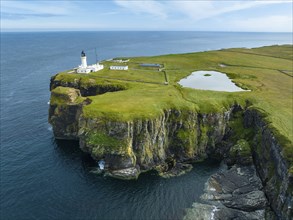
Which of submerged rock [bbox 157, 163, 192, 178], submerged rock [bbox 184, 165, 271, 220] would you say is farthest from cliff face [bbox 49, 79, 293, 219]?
submerged rock [bbox 157, 163, 192, 178]

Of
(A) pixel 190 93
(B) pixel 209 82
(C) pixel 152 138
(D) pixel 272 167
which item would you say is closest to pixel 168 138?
(C) pixel 152 138

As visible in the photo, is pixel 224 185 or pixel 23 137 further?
pixel 23 137

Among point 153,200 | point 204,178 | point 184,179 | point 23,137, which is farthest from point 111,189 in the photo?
point 23,137

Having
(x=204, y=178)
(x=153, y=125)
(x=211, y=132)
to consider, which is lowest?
(x=204, y=178)

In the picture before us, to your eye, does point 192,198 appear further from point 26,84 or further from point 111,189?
point 26,84

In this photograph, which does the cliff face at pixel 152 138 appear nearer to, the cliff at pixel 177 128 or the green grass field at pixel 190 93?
the cliff at pixel 177 128

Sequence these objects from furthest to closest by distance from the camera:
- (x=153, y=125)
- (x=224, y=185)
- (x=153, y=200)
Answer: (x=153, y=125), (x=224, y=185), (x=153, y=200)

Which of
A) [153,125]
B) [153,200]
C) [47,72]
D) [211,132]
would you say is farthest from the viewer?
[47,72]
